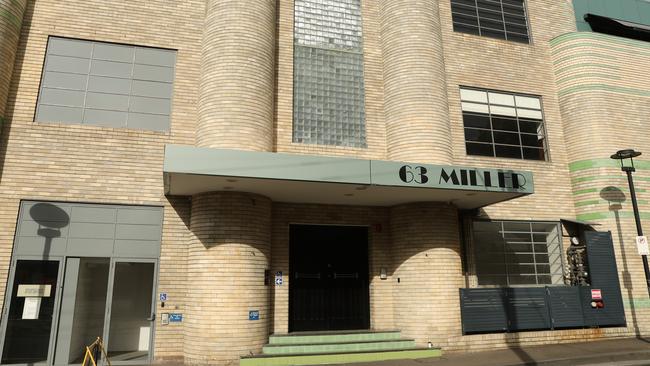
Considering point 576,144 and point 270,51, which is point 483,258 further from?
point 270,51

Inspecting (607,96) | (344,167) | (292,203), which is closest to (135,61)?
(292,203)

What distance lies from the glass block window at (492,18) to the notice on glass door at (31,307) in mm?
14424

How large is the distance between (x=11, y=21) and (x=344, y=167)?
9095 millimetres

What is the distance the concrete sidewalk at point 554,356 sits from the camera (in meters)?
9.58

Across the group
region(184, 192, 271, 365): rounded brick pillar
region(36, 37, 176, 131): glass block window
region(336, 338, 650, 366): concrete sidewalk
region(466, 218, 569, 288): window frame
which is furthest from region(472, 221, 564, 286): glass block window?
region(36, 37, 176, 131): glass block window

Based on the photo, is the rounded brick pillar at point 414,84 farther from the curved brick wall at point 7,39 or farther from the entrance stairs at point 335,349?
the curved brick wall at point 7,39

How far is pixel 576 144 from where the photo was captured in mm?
14102

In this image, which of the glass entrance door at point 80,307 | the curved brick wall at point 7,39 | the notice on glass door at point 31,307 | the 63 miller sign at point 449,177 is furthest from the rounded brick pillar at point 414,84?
the curved brick wall at point 7,39

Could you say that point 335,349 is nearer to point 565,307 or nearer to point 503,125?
point 565,307

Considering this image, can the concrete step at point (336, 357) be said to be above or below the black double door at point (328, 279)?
below

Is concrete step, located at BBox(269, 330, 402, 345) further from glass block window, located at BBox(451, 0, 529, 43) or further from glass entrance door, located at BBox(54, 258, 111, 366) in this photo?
glass block window, located at BBox(451, 0, 529, 43)

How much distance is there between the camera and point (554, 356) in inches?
395

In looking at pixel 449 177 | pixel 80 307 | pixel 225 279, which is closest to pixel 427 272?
pixel 449 177

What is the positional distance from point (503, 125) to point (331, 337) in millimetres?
8900
